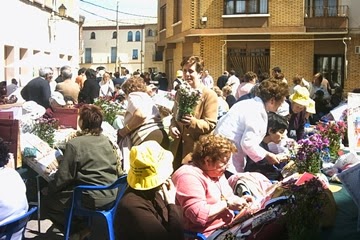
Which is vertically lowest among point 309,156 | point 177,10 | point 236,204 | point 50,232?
point 50,232

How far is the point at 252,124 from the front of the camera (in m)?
5.22

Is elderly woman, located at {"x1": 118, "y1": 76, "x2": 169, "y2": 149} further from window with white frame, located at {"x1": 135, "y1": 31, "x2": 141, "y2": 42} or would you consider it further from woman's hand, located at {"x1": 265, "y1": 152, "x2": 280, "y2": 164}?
window with white frame, located at {"x1": 135, "y1": 31, "x2": 141, "y2": 42}

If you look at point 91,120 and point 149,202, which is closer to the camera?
point 149,202

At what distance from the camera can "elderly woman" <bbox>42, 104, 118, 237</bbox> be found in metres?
5.28

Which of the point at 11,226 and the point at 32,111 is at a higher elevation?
the point at 32,111

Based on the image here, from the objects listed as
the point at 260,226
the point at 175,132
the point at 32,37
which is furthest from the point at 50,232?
the point at 32,37

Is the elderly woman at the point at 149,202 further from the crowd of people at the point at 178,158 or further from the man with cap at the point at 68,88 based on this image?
the man with cap at the point at 68,88

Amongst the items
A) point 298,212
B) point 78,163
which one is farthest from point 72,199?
point 298,212

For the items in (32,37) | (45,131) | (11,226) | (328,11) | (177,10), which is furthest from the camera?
(177,10)

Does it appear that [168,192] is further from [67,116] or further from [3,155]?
[67,116]

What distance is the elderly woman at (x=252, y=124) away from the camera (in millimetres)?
5234

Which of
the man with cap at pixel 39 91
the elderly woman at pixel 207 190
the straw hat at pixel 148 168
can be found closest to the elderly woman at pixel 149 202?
the straw hat at pixel 148 168

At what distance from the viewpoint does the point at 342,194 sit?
422cm

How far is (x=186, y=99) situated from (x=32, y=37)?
59.9 ft
